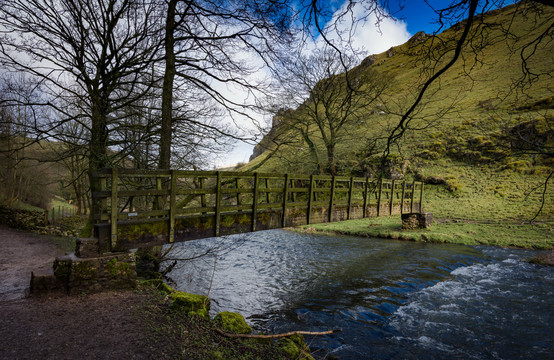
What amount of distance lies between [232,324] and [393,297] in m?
5.61

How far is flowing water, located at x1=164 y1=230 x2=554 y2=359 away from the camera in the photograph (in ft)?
20.1

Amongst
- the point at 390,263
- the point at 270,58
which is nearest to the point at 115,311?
the point at 270,58

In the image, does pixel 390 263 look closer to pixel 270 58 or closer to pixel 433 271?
pixel 433 271

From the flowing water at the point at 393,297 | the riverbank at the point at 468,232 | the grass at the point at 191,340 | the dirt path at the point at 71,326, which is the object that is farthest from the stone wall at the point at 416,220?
the dirt path at the point at 71,326

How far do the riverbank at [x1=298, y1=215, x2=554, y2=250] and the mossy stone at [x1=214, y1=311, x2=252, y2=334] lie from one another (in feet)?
47.5

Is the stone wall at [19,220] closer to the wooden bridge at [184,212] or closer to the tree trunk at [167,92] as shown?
the wooden bridge at [184,212]

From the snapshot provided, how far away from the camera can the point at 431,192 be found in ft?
89.8

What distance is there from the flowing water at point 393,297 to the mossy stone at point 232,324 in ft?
3.62

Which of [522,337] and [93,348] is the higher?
[93,348]

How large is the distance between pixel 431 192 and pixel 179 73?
2641 centimetres

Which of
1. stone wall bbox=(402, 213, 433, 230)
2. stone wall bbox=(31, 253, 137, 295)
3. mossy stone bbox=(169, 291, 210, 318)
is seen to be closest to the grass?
mossy stone bbox=(169, 291, 210, 318)

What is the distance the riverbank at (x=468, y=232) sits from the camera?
15.2m

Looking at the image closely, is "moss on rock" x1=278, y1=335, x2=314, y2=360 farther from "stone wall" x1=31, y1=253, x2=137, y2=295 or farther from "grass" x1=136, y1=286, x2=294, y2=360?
"stone wall" x1=31, y1=253, x2=137, y2=295

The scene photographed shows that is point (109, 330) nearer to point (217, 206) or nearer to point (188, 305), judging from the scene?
point (188, 305)
